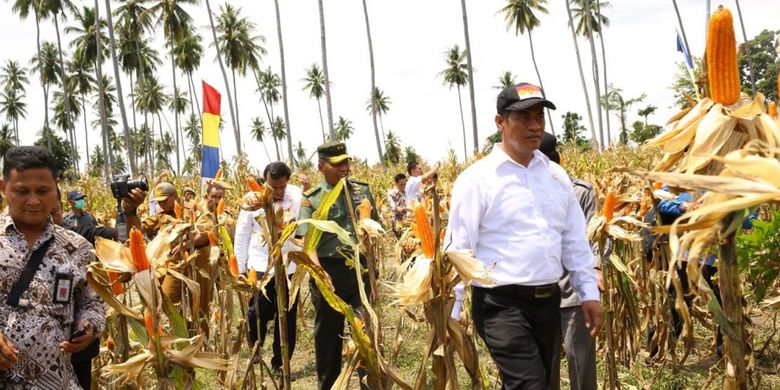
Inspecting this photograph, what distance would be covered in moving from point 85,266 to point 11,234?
31cm

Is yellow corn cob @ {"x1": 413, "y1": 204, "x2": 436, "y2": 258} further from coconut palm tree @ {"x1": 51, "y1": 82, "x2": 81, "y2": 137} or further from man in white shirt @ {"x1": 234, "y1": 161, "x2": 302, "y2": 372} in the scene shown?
coconut palm tree @ {"x1": 51, "y1": 82, "x2": 81, "y2": 137}

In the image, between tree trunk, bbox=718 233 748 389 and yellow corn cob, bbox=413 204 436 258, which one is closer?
tree trunk, bbox=718 233 748 389

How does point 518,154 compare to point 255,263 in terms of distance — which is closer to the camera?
point 518,154

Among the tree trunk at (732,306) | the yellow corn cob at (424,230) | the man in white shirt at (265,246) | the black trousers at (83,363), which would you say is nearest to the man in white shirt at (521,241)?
the yellow corn cob at (424,230)

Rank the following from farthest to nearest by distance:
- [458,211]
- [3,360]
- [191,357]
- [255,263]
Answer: [255,263]
[458,211]
[191,357]
[3,360]

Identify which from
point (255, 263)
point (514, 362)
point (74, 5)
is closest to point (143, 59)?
point (74, 5)

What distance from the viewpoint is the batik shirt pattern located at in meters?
2.23

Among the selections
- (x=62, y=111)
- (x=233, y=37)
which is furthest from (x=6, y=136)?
(x=233, y=37)

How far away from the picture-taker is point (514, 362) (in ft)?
8.27

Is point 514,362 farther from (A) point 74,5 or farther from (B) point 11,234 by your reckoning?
(A) point 74,5

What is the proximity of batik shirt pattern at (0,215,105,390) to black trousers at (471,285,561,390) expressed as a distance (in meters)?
1.65

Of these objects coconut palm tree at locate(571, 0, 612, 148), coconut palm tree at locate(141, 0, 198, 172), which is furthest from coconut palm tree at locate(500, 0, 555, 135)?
coconut palm tree at locate(141, 0, 198, 172)

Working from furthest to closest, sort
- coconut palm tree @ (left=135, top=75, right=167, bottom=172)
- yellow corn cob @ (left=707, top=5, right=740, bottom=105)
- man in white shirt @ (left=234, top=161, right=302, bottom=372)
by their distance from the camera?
coconut palm tree @ (left=135, top=75, right=167, bottom=172), man in white shirt @ (left=234, top=161, right=302, bottom=372), yellow corn cob @ (left=707, top=5, right=740, bottom=105)

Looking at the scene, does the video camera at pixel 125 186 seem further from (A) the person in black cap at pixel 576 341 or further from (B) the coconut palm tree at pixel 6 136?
(B) the coconut palm tree at pixel 6 136
